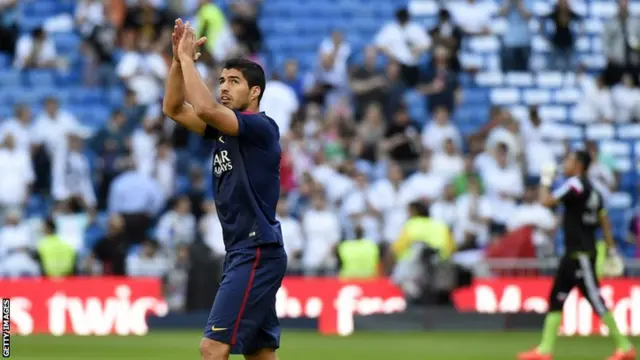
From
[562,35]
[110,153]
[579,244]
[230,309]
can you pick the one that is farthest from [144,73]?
[230,309]

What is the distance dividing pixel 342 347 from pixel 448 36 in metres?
10.6

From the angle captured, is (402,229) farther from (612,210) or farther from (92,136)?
(92,136)

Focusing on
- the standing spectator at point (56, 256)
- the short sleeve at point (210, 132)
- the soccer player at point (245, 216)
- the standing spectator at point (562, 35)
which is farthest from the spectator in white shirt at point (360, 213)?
the soccer player at point (245, 216)

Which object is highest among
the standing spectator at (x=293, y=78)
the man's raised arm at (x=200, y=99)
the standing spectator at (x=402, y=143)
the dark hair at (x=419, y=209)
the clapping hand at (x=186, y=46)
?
the standing spectator at (x=293, y=78)

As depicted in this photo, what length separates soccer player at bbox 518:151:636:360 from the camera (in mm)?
15281

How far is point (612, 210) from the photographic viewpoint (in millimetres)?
25344

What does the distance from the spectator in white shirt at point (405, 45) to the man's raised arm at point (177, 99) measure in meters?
17.4

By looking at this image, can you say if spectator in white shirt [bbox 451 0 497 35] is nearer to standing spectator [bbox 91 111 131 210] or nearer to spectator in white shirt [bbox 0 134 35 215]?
standing spectator [bbox 91 111 131 210]

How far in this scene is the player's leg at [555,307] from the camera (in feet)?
49.5

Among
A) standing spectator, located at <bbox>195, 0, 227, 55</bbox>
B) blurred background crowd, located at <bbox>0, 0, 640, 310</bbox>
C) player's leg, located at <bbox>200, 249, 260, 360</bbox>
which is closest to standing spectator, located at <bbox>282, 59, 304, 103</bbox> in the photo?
blurred background crowd, located at <bbox>0, 0, 640, 310</bbox>

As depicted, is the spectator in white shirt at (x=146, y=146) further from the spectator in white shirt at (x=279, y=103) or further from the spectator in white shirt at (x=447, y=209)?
the spectator in white shirt at (x=447, y=209)

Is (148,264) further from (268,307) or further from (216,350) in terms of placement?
(216,350)

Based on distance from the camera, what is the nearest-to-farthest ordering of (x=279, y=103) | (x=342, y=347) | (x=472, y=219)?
(x=342, y=347) < (x=472, y=219) < (x=279, y=103)

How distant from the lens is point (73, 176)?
24.3 meters
